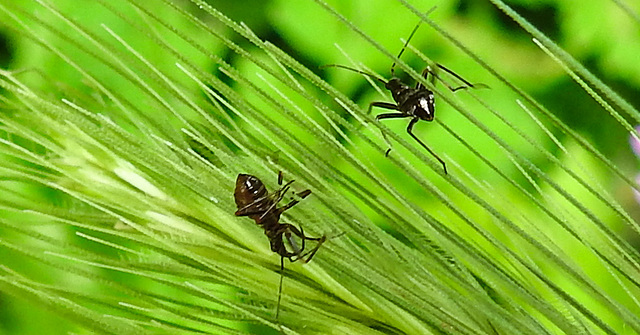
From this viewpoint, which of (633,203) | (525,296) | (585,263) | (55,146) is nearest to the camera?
(525,296)

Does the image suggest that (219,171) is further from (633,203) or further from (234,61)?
(633,203)

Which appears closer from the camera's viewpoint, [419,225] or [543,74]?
[419,225]

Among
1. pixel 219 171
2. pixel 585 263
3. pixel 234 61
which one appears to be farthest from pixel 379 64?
pixel 219 171

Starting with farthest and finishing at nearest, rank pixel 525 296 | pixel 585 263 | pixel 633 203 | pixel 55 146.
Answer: pixel 633 203 → pixel 585 263 → pixel 55 146 → pixel 525 296

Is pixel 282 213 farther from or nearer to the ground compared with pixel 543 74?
nearer to the ground

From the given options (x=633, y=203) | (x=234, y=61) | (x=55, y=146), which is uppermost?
(x=633, y=203)

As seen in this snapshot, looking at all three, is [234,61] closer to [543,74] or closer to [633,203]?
[543,74]
